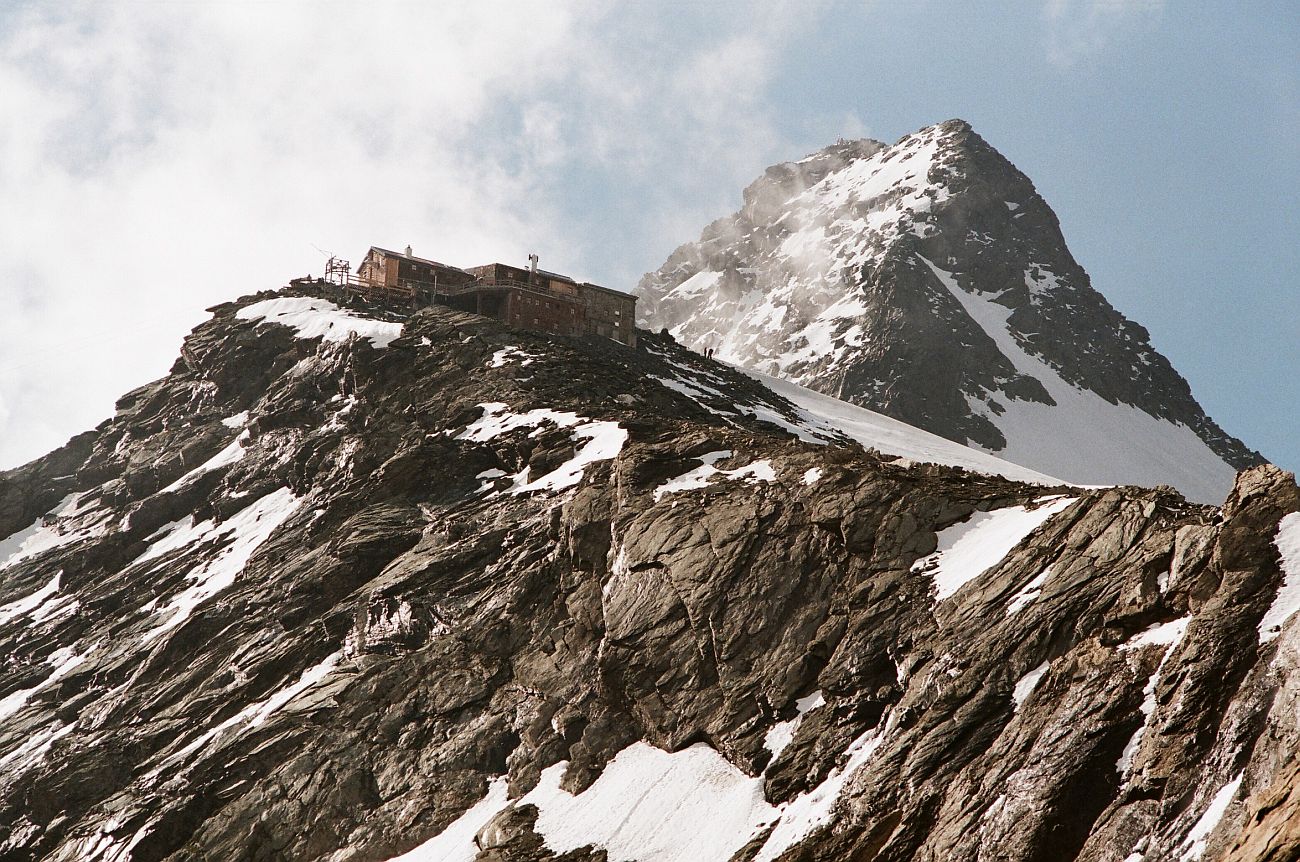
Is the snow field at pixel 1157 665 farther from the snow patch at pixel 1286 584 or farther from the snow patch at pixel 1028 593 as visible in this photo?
the snow patch at pixel 1028 593

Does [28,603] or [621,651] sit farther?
[28,603]

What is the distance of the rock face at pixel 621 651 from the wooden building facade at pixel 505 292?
18254mm

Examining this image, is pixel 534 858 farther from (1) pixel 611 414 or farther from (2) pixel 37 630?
(2) pixel 37 630

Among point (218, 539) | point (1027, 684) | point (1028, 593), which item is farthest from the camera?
point (218, 539)

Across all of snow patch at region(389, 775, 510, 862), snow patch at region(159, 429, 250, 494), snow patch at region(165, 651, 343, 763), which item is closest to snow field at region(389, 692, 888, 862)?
snow patch at region(389, 775, 510, 862)

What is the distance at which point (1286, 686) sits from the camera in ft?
82.3

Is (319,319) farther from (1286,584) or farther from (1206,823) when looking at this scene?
(1206,823)

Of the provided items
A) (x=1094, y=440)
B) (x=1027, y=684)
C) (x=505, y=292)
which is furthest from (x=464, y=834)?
(x=1094, y=440)

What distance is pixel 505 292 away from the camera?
85688 mm

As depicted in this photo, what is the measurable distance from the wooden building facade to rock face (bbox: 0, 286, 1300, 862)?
18.3 metres

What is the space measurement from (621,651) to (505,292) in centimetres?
4933

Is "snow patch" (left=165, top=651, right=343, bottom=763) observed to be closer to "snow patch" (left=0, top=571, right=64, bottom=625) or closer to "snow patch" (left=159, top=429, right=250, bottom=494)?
"snow patch" (left=0, top=571, right=64, bottom=625)

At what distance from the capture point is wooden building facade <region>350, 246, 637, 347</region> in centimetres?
8612

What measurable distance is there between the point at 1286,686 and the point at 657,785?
1841 cm
